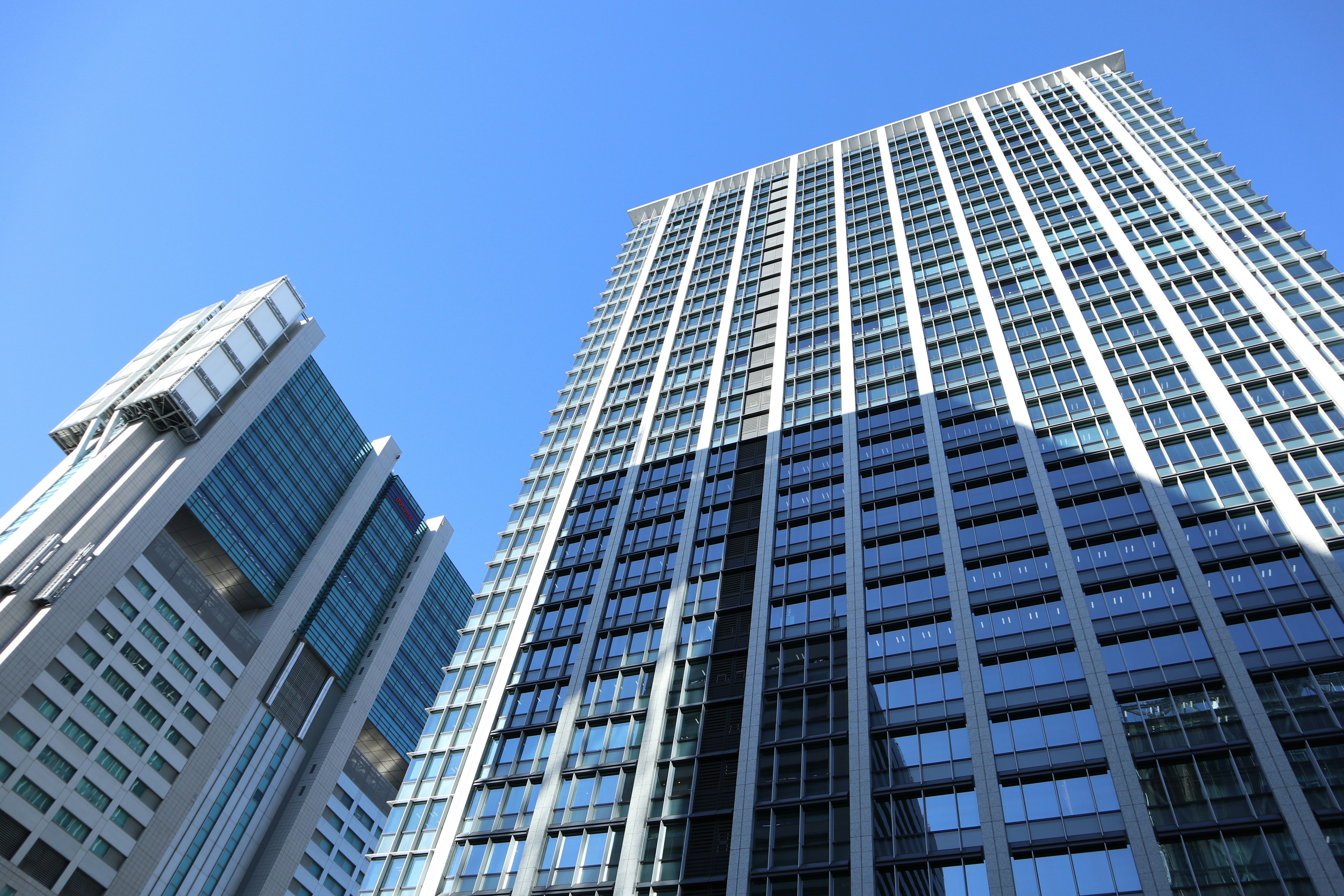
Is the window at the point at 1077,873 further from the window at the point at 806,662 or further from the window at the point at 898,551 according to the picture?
the window at the point at 898,551

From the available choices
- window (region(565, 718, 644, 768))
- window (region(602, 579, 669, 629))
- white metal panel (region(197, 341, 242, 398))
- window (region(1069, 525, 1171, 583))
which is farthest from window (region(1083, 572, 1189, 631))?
white metal panel (region(197, 341, 242, 398))

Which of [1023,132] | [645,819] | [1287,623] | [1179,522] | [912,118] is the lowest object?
[645,819]

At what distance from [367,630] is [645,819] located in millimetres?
87987

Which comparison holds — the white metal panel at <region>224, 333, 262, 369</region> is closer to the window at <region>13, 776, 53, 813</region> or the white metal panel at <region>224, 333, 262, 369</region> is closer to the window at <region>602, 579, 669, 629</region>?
the window at <region>13, 776, 53, 813</region>

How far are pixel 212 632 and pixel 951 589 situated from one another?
7672 centimetres

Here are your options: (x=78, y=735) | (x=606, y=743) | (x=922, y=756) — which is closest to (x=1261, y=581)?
(x=922, y=756)

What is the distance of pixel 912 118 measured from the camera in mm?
103312

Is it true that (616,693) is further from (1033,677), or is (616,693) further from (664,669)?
(1033,677)

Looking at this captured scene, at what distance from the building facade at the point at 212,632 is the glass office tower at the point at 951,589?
37423 mm

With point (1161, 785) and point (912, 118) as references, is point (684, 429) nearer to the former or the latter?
point (1161, 785)

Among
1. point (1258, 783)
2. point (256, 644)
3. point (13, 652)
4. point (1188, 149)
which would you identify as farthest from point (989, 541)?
point (256, 644)

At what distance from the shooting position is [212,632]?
9044cm

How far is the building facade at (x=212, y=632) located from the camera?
7050cm

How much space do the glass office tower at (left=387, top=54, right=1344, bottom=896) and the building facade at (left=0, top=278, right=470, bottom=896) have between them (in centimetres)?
3742
